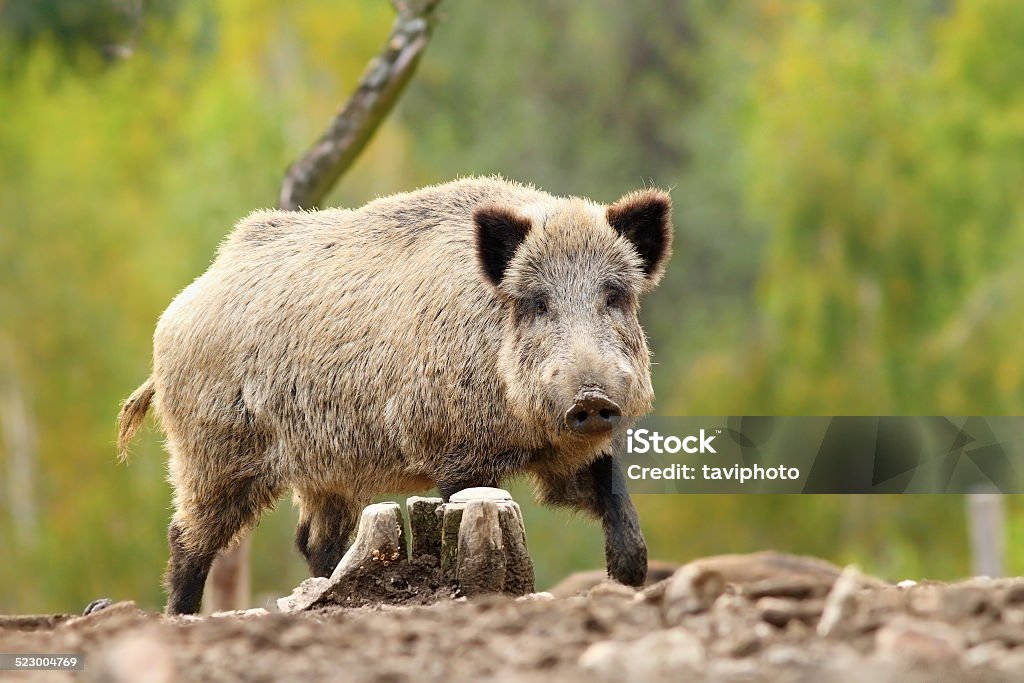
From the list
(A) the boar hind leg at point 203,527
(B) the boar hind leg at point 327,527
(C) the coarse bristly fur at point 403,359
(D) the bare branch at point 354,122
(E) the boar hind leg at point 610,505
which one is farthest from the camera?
(D) the bare branch at point 354,122

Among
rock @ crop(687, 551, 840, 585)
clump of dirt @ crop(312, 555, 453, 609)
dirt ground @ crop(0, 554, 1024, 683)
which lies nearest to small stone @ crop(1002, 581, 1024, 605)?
dirt ground @ crop(0, 554, 1024, 683)

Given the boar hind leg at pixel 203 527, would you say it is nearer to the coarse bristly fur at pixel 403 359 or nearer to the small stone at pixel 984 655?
the coarse bristly fur at pixel 403 359

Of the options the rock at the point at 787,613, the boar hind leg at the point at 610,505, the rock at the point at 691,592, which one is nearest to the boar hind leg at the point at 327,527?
the boar hind leg at the point at 610,505

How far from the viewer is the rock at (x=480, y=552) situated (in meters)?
5.82

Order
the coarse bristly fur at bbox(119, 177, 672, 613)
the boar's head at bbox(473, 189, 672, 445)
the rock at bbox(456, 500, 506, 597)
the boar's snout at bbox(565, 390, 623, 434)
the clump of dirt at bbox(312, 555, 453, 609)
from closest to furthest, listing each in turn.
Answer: the rock at bbox(456, 500, 506, 597), the clump of dirt at bbox(312, 555, 453, 609), the boar's snout at bbox(565, 390, 623, 434), the boar's head at bbox(473, 189, 672, 445), the coarse bristly fur at bbox(119, 177, 672, 613)

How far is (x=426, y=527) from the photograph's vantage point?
248 inches

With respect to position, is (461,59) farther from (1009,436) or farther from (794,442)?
(794,442)

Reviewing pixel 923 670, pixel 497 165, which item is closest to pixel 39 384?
pixel 497 165

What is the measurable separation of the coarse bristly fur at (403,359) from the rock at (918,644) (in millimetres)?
2629

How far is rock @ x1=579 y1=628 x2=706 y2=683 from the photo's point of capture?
11.5 feet

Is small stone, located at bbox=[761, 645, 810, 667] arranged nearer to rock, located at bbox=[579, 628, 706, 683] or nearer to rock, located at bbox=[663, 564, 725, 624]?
rock, located at bbox=[579, 628, 706, 683]

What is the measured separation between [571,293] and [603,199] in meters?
25.5

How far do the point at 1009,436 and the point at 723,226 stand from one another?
16.2 m
